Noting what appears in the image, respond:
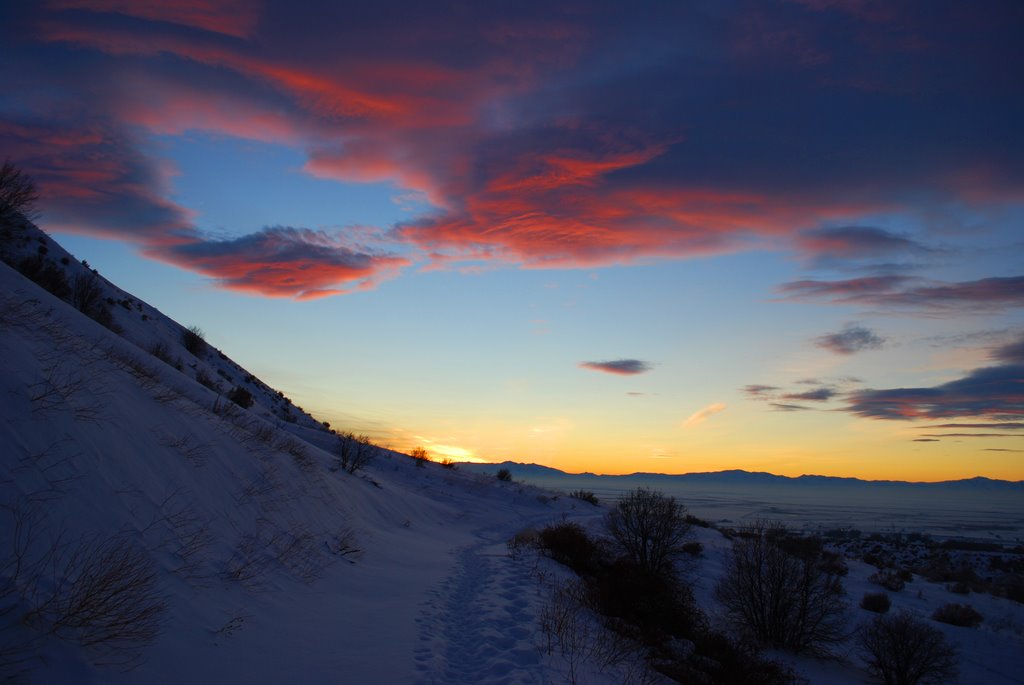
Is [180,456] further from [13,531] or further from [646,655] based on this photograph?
[646,655]

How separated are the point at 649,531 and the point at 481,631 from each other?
39.0 ft

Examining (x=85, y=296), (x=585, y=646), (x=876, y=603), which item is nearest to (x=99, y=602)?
(x=585, y=646)

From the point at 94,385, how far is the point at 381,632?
5.82m

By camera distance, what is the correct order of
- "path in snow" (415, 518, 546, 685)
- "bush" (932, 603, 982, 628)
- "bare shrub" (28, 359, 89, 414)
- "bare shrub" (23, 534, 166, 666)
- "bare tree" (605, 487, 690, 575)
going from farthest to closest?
1. "bush" (932, 603, 982, 628)
2. "bare tree" (605, 487, 690, 575)
3. "path in snow" (415, 518, 546, 685)
4. "bare shrub" (28, 359, 89, 414)
5. "bare shrub" (23, 534, 166, 666)

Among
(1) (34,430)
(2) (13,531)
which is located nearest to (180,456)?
(1) (34,430)

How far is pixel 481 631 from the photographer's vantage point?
8352 millimetres

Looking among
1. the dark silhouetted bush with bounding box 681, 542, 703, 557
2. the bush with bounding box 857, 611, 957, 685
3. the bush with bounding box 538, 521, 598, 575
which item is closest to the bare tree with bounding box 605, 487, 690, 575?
the bush with bounding box 538, 521, 598, 575

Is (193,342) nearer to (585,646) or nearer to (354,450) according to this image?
(354,450)

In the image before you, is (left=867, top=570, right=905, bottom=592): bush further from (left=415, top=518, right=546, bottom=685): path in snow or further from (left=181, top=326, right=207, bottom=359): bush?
(left=181, top=326, right=207, bottom=359): bush

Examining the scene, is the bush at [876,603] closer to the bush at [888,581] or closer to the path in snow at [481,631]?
the bush at [888,581]

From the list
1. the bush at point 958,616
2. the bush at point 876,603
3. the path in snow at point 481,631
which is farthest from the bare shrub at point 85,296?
the bush at point 958,616

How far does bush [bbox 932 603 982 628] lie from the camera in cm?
2022

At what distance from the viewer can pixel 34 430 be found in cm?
593

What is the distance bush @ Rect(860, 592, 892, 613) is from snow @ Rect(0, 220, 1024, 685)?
509 cm
